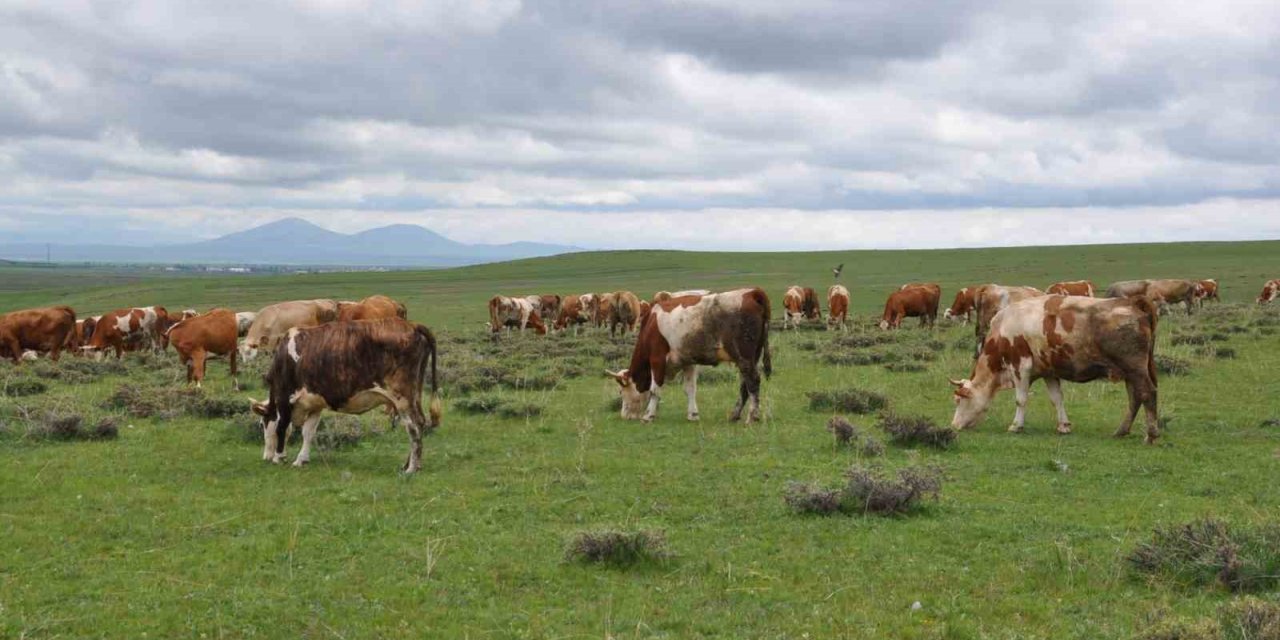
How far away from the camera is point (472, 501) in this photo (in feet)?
37.3

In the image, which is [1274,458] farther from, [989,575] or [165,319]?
[165,319]

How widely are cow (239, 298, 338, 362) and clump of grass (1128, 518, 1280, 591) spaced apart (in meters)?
21.1

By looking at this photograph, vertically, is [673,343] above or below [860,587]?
above

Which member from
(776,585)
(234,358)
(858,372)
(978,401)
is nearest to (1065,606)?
(776,585)

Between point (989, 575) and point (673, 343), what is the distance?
9396 millimetres

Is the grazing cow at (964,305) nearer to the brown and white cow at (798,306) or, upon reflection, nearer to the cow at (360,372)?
the brown and white cow at (798,306)

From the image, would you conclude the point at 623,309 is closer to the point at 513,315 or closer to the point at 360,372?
the point at 513,315

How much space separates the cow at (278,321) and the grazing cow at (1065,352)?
16602mm

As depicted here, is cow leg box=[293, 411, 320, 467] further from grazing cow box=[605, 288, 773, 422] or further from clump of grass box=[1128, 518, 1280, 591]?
clump of grass box=[1128, 518, 1280, 591]

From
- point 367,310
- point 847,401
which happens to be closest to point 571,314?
point 367,310

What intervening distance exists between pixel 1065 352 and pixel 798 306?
2655cm

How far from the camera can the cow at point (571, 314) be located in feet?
148

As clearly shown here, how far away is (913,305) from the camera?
128 feet

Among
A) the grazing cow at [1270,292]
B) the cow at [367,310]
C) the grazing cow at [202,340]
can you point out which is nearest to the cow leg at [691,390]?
the grazing cow at [202,340]
